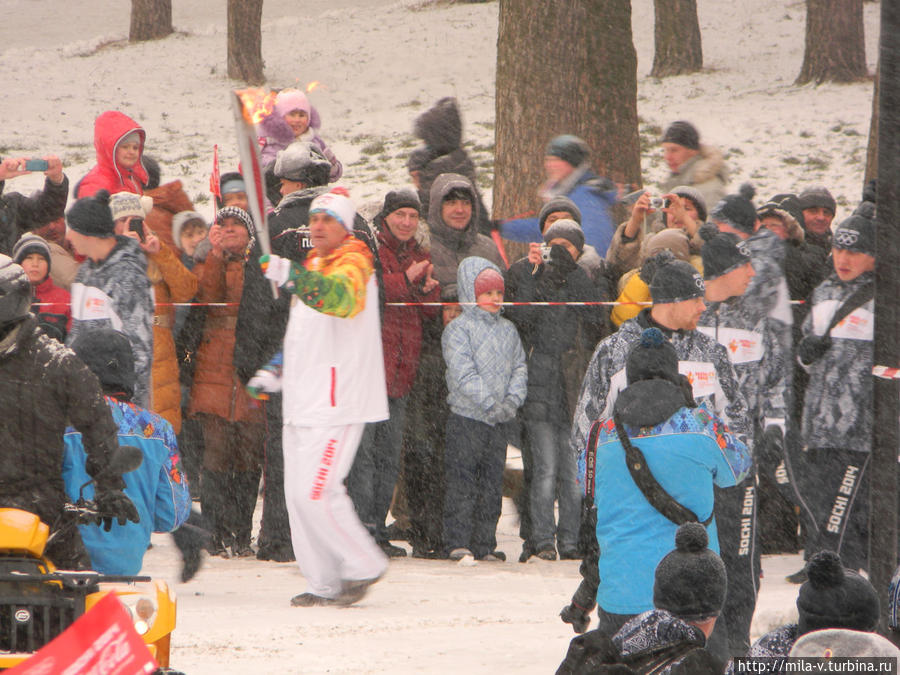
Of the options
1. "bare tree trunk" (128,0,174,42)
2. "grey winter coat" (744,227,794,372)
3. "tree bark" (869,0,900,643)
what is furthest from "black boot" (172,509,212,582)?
"bare tree trunk" (128,0,174,42)

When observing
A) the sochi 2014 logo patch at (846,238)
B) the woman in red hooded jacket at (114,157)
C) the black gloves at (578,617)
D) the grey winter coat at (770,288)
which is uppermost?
the woman in red hooded jacket at (114,157)

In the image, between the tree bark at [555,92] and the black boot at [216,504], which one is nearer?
the black boot at [216,504]

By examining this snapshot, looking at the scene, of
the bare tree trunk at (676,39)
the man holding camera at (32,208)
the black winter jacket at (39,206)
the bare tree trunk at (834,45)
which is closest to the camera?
the man holding camera at (32,208)

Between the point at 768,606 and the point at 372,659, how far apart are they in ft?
7.13

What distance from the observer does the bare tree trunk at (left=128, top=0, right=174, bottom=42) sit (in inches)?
1323

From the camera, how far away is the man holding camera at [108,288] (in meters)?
7.85

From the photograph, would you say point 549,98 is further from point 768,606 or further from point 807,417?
point 768,606

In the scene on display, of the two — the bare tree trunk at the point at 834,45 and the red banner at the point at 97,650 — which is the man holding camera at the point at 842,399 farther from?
the bare tree trunk at the point at 834,45

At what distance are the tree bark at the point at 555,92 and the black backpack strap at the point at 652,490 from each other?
735 centimetres

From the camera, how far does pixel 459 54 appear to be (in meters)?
31.2

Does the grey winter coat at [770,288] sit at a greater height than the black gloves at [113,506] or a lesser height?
greater

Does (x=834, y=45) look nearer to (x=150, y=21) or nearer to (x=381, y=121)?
(x=381, y=121)

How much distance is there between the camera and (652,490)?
5.02 m

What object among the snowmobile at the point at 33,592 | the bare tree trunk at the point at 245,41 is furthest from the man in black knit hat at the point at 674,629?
the bare tree trunk at the point at 245,41
